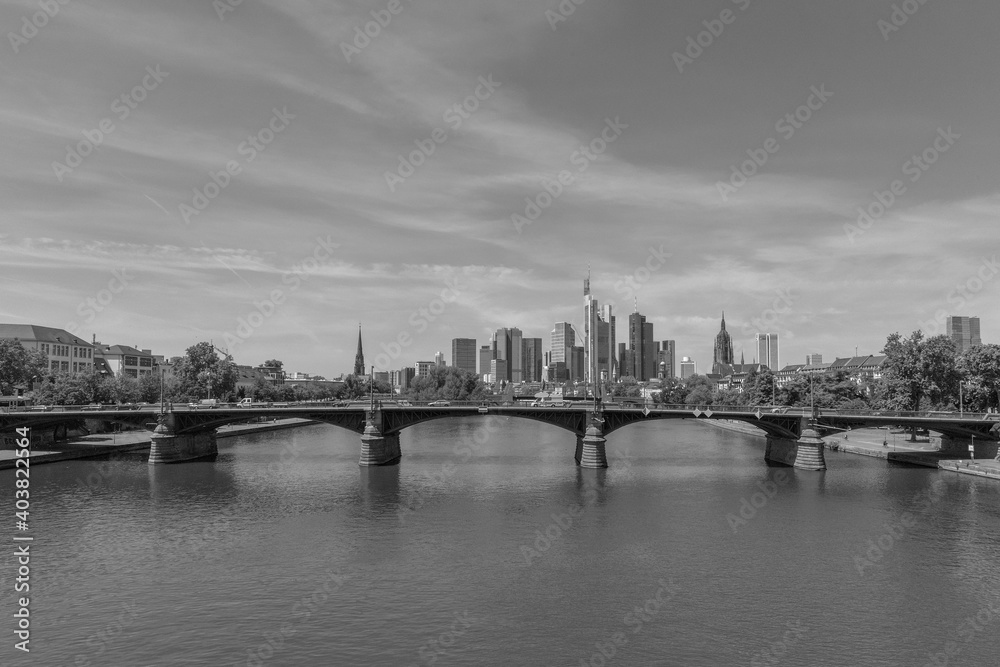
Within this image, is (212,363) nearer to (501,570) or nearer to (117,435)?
(117,435)

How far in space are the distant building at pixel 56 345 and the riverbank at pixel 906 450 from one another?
171m

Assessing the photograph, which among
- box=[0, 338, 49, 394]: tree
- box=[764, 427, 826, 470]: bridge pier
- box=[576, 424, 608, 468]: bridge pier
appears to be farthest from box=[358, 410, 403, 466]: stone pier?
box=[0, 338, 49, 394]: tree

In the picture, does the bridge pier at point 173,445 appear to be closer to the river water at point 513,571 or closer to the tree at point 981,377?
the river water at point 513,571

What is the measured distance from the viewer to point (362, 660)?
29203mm

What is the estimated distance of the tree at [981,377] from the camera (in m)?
101

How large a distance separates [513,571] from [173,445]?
232 ft

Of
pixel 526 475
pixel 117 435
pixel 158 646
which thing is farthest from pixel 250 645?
pixel 117 435

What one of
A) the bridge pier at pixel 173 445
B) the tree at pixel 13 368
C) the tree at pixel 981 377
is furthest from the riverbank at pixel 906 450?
the tree at pixel 13 368

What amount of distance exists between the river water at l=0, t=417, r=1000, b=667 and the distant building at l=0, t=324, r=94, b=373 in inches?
4181

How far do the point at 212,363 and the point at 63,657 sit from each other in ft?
423

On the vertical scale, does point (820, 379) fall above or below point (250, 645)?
above

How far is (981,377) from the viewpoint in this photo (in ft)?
332

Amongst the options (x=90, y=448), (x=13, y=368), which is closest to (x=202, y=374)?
(x=13, y=368)

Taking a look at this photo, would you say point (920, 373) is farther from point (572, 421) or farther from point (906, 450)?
point (572, 421)
